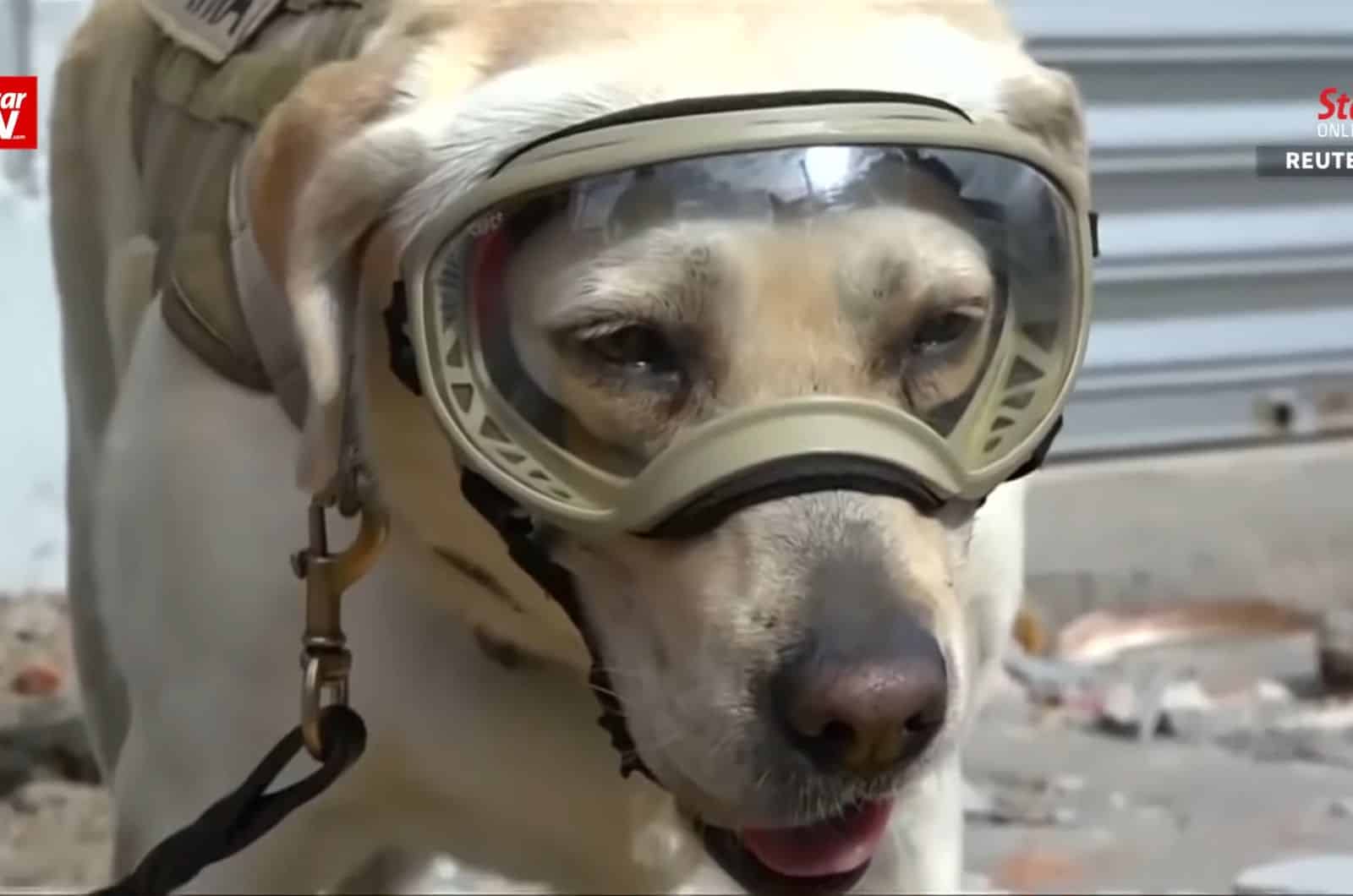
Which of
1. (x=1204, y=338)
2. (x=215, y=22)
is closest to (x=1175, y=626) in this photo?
(x=1204, y=338)

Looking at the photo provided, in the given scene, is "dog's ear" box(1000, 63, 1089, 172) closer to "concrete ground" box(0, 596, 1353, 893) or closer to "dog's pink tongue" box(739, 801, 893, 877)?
"dog's pink tongue" box(739, 801, 893, 877)

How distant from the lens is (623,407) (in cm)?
81

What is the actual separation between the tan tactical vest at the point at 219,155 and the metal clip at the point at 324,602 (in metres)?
0.09

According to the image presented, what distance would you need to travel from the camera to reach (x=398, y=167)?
85 cm

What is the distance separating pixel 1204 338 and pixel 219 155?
1955 millimetres

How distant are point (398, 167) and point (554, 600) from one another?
22 cm

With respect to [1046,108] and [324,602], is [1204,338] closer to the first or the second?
[1046,108]

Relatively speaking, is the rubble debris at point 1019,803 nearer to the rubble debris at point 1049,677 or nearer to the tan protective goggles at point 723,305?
the rubble debris at point 1049,677

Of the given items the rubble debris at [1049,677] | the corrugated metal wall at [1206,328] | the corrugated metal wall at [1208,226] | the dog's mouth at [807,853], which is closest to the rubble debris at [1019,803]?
the rubble debris at [1049,677]

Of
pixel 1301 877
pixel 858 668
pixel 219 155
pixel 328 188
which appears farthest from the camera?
pixel 1301 877

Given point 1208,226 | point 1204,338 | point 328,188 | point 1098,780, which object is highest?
point 328,188

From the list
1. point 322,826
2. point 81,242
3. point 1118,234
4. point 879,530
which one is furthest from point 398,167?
point 1118,234

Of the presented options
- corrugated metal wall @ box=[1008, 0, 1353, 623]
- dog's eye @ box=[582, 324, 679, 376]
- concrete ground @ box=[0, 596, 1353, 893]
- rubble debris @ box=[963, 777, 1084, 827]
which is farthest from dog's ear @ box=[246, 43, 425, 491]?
corrugated metal wall @ box=[1008, 0, 1353, 623]

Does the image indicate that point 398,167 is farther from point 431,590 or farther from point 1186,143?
point 1186,143
